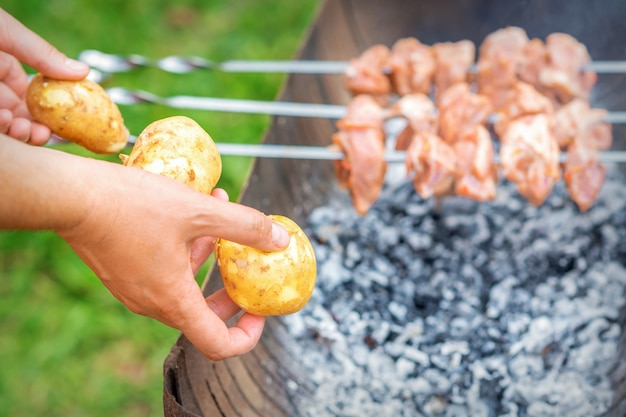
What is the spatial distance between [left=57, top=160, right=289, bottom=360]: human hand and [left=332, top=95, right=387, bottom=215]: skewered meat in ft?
3.76

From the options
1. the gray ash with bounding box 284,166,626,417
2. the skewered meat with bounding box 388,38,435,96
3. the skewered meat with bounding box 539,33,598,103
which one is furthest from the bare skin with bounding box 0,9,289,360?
the skewered meat with bounding box 539,33,598,103

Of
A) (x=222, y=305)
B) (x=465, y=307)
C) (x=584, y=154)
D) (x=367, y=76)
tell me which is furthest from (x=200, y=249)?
(x=584, y=154)

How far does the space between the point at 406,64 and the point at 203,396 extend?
6.01 ft

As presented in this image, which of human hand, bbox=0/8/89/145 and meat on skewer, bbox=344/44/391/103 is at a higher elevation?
meat on skewer, bbox=344/44/391/103

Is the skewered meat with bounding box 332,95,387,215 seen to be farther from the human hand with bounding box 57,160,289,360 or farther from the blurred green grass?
the blurred green grass

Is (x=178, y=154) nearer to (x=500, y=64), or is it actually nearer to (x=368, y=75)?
(x=368, y=75)

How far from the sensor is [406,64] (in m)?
3.15

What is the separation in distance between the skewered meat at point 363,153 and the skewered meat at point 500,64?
0.56m

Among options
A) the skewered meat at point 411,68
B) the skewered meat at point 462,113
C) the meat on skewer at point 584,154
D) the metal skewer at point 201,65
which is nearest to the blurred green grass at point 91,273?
the metal skewer at point 201,65

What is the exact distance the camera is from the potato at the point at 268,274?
179 cm

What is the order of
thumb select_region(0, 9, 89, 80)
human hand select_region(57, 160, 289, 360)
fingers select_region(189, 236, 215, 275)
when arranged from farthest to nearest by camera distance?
thumb select_region(0, 9, 89, 80), fingers select_region(189, 236, 215, 275), human hand select_region(57, 160, 289, 360)

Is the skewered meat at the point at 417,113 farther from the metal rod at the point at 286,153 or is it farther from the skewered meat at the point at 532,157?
the skewered meat at the point at 532,157

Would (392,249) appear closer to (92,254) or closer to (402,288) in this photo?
(402,288)

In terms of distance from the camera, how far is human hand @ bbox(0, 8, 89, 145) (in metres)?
2.11
